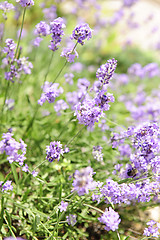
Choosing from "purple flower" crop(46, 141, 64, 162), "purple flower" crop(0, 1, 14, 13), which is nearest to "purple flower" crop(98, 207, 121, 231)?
"purple flower" crop(46, 141, 64, 162)

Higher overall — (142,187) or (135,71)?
(135,71)

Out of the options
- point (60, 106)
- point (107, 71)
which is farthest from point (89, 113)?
point (60, 106)

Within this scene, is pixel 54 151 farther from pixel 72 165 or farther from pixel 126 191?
pixel 72 165

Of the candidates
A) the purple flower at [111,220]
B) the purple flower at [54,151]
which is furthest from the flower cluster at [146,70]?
the purple flower at [111,220]

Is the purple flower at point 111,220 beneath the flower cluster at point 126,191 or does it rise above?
beneath

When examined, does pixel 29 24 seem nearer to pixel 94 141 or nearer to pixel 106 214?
pixel 94 141

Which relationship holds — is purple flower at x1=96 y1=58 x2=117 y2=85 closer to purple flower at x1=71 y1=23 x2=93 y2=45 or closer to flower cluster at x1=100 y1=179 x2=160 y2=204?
purple flower at x1=71 y1=23 x2=93 y2=45

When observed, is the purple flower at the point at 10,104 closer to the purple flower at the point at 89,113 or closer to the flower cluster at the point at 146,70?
the purple flower at the point at 89,113

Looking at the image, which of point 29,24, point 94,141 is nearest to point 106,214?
point 94,141
